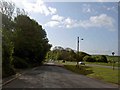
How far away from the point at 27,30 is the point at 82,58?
346 feet

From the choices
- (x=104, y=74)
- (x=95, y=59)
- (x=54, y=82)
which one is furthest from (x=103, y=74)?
(x=95, y=59)

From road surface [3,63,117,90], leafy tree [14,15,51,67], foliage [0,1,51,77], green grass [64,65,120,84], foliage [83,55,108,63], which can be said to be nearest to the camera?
road surface [3,63,117,90]

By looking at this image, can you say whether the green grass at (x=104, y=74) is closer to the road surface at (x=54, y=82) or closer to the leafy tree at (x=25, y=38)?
the road surface at (x=54, y=82)

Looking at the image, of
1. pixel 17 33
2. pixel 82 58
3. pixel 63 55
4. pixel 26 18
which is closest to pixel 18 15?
pixel 26 18

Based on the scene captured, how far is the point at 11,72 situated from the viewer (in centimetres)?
3338

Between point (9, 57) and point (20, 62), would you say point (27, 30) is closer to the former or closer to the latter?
point (20, 62)

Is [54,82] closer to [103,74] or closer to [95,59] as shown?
[103,74]

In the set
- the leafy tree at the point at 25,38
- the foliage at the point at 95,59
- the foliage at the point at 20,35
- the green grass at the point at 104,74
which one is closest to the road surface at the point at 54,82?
the green grass at the point at 104,74

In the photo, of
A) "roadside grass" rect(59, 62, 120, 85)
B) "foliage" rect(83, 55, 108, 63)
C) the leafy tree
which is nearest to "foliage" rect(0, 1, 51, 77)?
the leafy tree

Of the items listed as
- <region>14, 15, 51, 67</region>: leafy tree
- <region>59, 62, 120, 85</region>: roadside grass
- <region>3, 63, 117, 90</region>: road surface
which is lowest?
<region>59, 62, 120, 85</region>: roadside grass

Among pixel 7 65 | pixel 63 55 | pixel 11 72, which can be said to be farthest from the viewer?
pixel 63 55

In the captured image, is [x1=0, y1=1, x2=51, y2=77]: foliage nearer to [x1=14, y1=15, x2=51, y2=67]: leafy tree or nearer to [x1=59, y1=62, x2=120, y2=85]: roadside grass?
[x1=14, y1=15, x2=51, y2=67]: leafy tree

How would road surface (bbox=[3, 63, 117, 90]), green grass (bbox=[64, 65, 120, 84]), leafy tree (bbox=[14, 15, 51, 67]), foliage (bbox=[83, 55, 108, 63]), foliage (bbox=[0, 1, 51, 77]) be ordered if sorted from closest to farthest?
road surface (bbox=[3, 63, 117, 90]) → green grass (bbox=[64, 65, 120, 84]) → foliage (bbox=[0, 1, 51, 77]) → leafy tree (bbox=[14, 15, 51, 67]) → foliage (bbox=[83, 55, 108, 63])

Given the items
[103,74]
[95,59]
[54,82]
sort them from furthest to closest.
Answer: [95,59]
[103,74]
[54,82]
